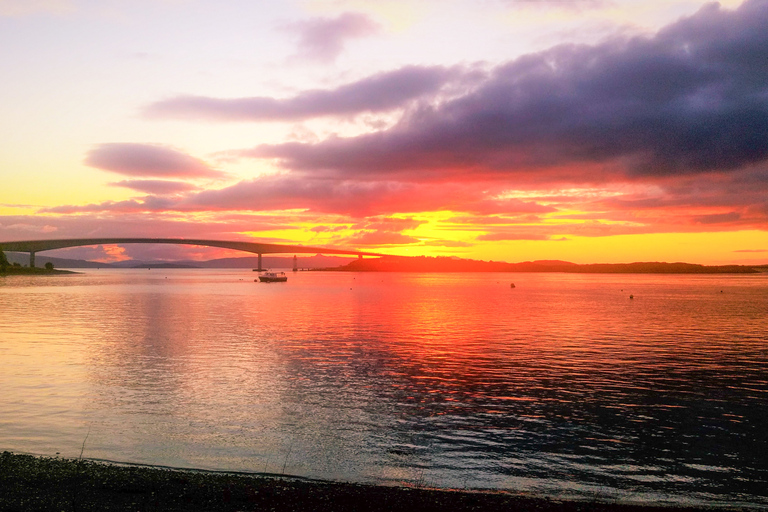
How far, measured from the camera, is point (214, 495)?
41.8 feet

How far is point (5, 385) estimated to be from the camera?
26719 millimetres

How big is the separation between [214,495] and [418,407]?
38.3 ft

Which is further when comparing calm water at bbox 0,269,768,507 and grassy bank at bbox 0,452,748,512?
calm water at bbox 0,269,768,507

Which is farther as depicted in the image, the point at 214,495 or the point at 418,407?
the point at 418,407

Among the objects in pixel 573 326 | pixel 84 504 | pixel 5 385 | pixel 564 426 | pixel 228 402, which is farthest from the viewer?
pixel 573 326

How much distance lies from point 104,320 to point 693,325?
62032 mm

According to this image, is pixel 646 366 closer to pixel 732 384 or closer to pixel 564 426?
pixel 732 384

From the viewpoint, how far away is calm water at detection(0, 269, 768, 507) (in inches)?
621

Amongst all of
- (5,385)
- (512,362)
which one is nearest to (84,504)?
(5,385)

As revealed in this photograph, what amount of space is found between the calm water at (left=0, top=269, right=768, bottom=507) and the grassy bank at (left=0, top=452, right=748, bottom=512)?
5.00 feet

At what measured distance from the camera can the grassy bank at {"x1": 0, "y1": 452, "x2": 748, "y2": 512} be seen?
12031mm

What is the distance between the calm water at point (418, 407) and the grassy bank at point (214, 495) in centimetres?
152

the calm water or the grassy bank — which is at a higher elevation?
the grassy bank

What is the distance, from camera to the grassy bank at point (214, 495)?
39.5 feet
